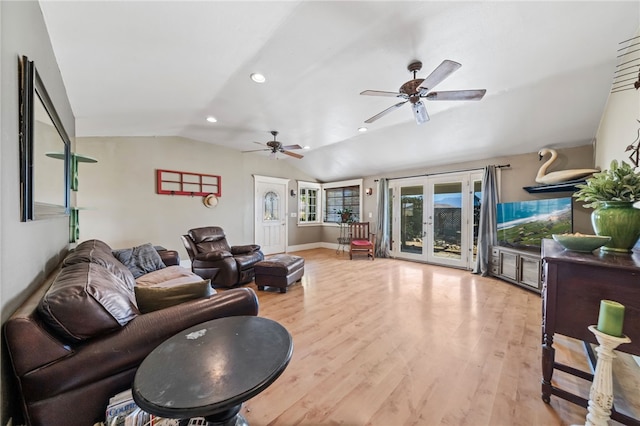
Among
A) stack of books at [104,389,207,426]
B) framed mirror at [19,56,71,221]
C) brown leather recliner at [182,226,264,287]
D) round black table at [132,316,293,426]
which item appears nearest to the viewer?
round black table at [132,316,293,426]

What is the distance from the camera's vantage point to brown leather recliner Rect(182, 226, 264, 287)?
3.65m

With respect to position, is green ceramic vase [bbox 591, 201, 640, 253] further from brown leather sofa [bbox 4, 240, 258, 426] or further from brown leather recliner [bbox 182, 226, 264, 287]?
brown leather recliner [bbox 182, 226, 264, 287]

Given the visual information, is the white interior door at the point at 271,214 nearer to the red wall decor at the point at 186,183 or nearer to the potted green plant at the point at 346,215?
the red wall decor at the point at 186,183

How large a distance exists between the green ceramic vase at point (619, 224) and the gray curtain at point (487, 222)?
3335mm

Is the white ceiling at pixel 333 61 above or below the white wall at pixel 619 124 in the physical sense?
above

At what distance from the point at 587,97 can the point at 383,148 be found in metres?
2.98

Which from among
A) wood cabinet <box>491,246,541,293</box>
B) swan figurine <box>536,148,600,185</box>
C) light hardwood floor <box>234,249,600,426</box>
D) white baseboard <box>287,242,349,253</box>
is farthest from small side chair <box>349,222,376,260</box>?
swan figurine <box>536,148,600,185</box>

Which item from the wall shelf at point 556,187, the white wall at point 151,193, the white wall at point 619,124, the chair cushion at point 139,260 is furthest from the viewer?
the white wall at point 151,193

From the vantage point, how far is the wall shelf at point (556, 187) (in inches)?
136

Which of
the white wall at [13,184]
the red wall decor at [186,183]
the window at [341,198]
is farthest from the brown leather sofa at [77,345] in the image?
the window at [341,198]

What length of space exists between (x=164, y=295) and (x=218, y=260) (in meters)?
2.30

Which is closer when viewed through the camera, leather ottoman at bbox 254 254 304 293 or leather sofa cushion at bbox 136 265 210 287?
Result: leather sofa cushion at bbox 136 265 210 287

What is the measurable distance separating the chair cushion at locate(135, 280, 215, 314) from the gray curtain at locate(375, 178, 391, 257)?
527 centimetres

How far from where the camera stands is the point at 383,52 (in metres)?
2.28
